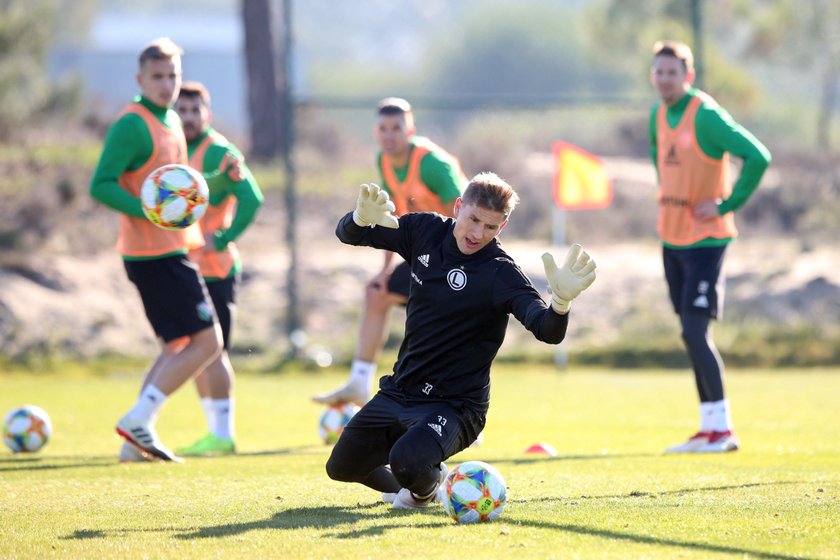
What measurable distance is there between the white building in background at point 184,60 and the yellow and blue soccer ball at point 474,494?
1998 inches

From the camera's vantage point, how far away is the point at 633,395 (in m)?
14.0

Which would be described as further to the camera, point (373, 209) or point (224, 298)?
point (224, 298)

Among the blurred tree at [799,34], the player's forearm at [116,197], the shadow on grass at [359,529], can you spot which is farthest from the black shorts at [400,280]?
the blurred tree at [799,34]

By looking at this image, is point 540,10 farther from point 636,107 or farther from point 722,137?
point 722,137

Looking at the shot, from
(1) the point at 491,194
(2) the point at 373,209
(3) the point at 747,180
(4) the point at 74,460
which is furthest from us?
(3) the point at 747,180

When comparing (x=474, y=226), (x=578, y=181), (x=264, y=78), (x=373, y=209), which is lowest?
(x=474, y=226)

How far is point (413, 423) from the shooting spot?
21.9ft

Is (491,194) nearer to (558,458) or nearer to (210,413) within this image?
(558,458)

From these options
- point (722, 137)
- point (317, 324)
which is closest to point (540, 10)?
point (317, 324)

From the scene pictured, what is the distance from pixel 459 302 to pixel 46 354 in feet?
38.5

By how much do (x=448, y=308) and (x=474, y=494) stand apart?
0.99 meters

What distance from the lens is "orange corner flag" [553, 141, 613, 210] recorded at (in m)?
17.4

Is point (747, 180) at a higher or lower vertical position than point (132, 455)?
higher

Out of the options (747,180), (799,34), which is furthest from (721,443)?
(799,34)
